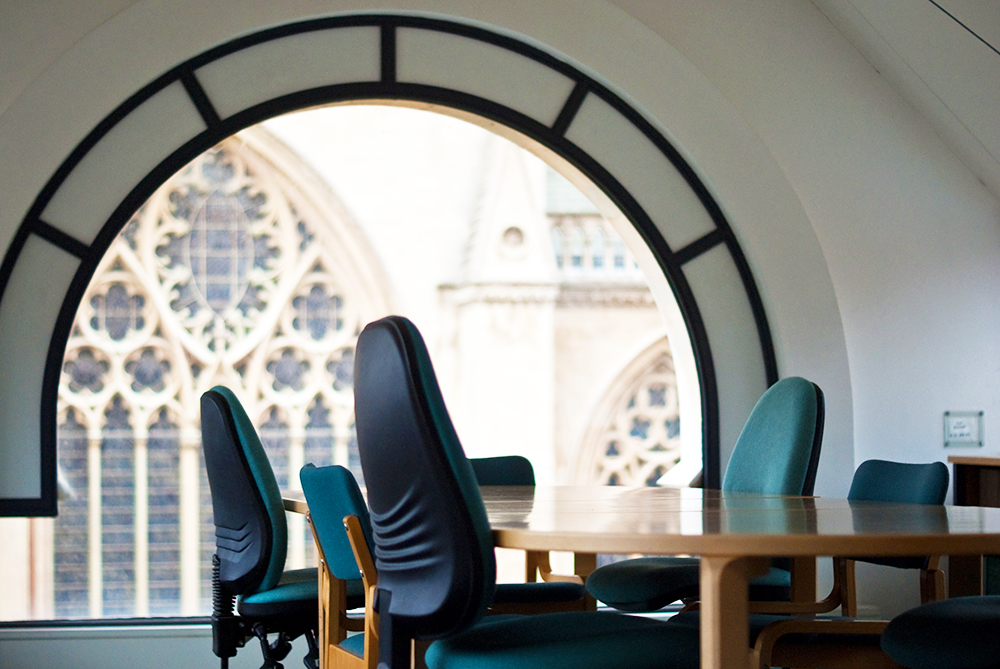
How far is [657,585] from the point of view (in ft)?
8.92

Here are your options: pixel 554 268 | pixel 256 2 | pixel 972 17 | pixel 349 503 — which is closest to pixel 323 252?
pixel 554 268

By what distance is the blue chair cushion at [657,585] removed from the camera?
272 centimetres

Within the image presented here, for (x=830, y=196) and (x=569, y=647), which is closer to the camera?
(x=569, y=647)

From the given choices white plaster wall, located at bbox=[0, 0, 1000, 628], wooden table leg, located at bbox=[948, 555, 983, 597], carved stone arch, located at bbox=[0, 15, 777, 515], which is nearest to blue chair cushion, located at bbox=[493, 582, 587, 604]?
wooden table leg, located at bbox=[948, 555, 983, 597]

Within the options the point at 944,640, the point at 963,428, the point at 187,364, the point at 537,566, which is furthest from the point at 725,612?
the point at 187,364

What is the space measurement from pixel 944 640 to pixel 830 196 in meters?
2.66

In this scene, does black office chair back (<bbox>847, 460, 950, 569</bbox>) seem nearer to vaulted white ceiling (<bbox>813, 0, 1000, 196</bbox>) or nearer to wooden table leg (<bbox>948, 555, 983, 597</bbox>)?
wooden table leg (<bbox>948, 555, 983, 597</bbox>)

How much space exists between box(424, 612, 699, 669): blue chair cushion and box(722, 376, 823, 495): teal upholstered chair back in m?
1.02

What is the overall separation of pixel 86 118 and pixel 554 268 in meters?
7.96

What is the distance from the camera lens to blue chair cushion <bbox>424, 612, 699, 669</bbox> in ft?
5.10

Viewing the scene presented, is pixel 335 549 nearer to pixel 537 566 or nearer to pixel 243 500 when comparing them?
pixel 243 500

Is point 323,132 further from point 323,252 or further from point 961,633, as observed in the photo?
point 961,633

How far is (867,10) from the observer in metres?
3.82

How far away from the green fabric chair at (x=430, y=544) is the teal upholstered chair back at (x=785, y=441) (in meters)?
1.05
